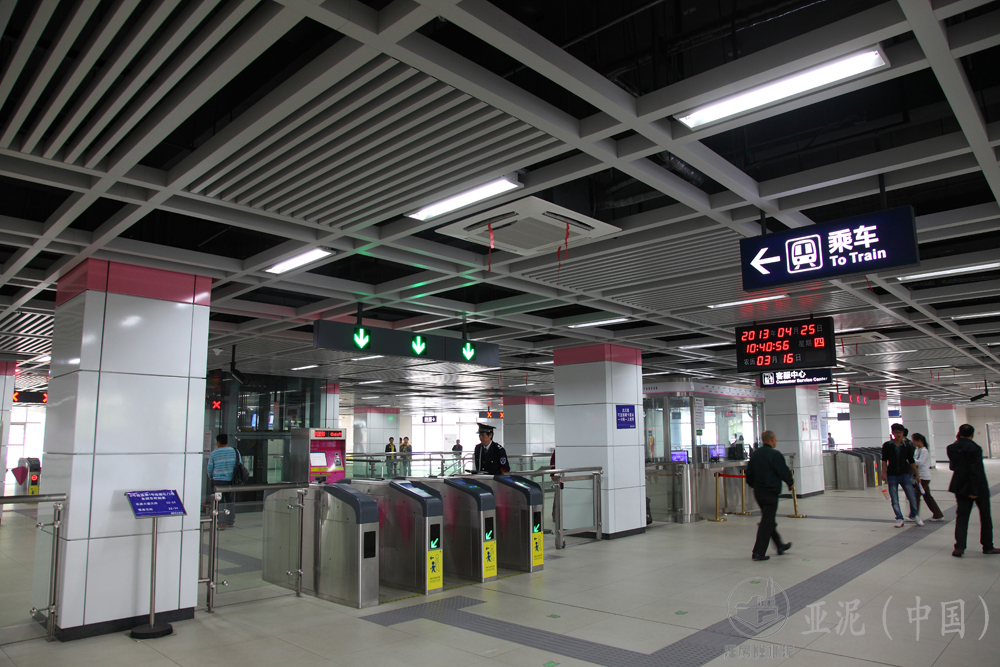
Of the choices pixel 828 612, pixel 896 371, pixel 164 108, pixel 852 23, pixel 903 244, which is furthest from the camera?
pixel 896 371

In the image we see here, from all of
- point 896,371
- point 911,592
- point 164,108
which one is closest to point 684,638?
point 911,592

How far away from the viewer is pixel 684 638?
5.23 m

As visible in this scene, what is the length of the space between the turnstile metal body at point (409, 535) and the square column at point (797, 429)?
1253 centimetres

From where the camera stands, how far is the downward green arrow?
775 cm

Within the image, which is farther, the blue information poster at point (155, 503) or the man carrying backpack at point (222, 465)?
the man carrying backpack at point (222, 465)

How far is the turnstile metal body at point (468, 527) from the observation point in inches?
302

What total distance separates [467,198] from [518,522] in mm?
4993

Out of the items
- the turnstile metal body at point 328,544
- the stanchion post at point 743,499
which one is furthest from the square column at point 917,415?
the turnstile metal body at point 328,544

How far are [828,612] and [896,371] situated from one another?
14361 mm

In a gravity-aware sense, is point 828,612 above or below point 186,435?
below

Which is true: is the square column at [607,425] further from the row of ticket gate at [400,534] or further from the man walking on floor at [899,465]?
the man walking on floor at [899,465]

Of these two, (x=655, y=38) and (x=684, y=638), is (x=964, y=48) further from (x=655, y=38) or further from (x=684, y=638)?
(x=684, y=638)

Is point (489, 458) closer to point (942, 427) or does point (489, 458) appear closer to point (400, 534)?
point (400, 534)

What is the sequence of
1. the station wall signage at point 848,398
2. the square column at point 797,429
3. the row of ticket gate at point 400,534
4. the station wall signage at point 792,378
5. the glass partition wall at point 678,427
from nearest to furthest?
1. the row of ticket gate at point 400,534
2. the station wall signage at point 792,378
3. the square column at point 797,429
4. the glass partition wall at point 678,427
5. the station wall signage at point 848,398
